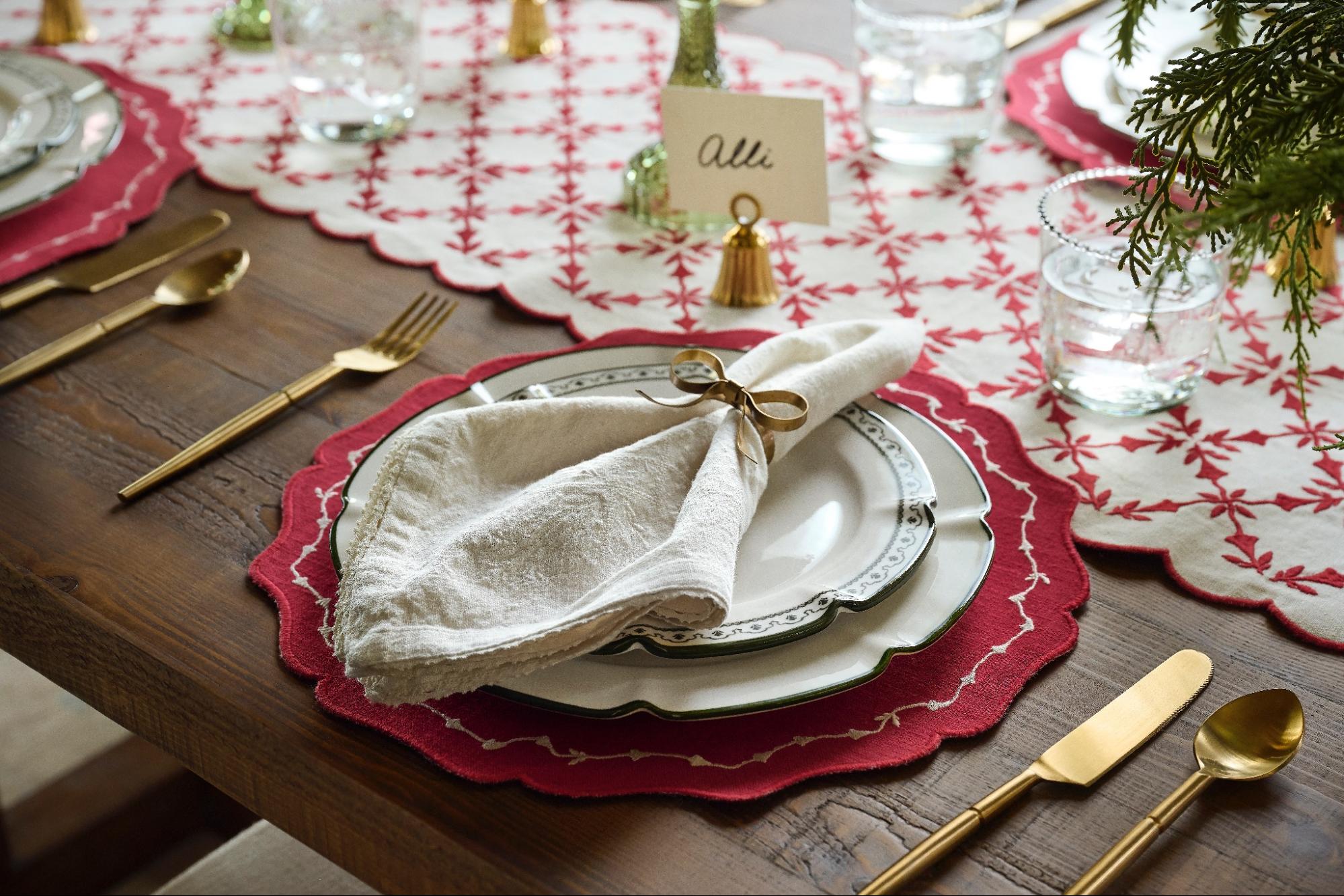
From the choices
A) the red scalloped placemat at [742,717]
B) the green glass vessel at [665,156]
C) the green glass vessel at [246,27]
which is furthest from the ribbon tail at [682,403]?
the green glass vessel at [246,27]

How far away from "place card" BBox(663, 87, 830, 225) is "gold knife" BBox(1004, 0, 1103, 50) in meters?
0.62

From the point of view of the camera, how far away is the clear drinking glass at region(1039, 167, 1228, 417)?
816 millimetres

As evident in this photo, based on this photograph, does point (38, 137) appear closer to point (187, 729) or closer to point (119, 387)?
point (119, 387)

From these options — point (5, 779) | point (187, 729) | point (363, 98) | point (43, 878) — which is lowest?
point (5, 779)

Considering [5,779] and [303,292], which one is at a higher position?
[303,292]

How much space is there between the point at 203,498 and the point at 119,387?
0.57ft

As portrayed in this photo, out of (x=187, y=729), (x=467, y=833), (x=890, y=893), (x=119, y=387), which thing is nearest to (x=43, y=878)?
(x=119, y=387)

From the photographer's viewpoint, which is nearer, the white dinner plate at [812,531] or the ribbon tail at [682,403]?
the white dinner plate at [812,531]

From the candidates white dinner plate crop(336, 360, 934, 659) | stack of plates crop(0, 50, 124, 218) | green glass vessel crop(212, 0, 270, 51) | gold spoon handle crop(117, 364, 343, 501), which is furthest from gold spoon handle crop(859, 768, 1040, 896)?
green glass vessel crop(212, 0, 270, 51)

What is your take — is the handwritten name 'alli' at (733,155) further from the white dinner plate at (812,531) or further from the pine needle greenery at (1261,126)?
the pine needle greenery at (1261,126)

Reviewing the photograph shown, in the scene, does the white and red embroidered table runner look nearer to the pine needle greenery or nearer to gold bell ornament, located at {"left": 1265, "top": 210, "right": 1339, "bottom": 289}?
Result: gold bell ornament, located at {"left": 1265, "top": 210, "right": 1339, "bottom": 289}

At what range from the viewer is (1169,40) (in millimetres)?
1339

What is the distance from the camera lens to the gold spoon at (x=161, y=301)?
0.90 m

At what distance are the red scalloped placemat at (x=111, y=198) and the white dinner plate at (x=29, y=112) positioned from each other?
0.05 metres
